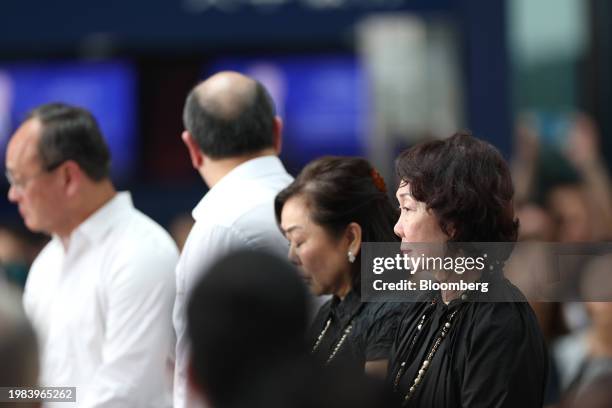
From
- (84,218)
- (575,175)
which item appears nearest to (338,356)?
(84,218)

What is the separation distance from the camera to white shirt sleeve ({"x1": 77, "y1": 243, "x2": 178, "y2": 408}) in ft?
10.1

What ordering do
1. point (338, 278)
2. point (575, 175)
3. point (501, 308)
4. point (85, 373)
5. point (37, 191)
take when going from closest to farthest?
point (501, 308) → point (338, 278) → point (85, 373) → point (37, 191) → point (575, 175)

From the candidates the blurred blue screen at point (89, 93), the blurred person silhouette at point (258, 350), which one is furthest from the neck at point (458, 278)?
the blurred blue screen at point (89, 93)

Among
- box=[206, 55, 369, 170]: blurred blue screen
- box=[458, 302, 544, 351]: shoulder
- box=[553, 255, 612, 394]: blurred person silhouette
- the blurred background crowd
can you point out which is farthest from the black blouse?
box=[206, 55, 369, 170]: blurred blue screen

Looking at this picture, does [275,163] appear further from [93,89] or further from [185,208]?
[93,89]

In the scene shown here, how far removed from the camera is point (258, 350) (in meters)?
1.64

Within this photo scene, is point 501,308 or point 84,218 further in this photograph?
point 84,218

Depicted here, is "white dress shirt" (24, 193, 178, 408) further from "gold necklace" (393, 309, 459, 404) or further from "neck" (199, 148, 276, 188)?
"gold necklace" (393, 309, 459, 404)

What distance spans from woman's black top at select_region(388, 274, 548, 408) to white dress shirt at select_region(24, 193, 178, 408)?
34.1 inches

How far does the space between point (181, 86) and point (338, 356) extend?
6.25m

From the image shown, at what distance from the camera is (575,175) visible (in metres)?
7.55

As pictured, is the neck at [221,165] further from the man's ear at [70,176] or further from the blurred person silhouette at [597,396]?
the blurred person silhouette at [597,396]

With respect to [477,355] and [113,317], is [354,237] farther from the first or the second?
[113,317]

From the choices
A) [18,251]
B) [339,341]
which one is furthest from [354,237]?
[18,251]
